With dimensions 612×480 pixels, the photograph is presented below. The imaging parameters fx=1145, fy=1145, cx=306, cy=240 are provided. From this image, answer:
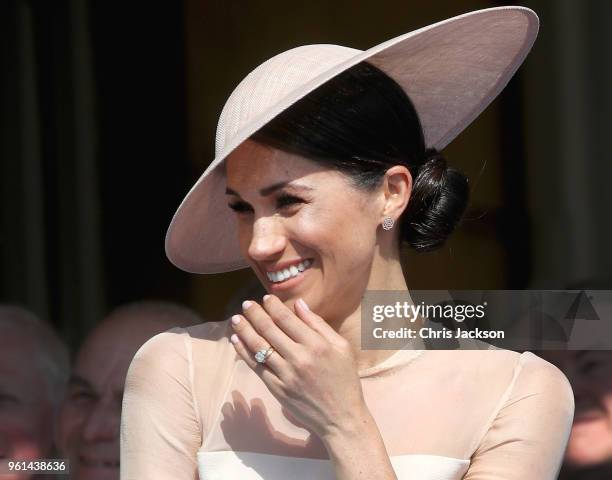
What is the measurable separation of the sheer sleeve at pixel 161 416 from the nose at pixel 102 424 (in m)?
0.59

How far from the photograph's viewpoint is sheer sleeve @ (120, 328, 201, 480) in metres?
1.65

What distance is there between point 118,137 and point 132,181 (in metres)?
0.10

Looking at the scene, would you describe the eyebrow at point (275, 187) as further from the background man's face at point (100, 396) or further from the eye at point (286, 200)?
the background man's face at point (100, 396)

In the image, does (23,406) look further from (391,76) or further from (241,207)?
(391,76)

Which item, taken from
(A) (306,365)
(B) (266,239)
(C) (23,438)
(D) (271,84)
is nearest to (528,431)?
(A) (306,365)

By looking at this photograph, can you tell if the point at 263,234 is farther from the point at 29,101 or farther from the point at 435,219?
the point at 29,101

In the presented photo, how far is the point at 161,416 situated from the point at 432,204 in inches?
20.6

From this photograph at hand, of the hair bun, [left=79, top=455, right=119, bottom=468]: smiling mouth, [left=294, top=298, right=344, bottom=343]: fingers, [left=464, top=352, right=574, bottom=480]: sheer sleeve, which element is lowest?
[left=79, top=455, right=119, bottom=468]: smiling mouth

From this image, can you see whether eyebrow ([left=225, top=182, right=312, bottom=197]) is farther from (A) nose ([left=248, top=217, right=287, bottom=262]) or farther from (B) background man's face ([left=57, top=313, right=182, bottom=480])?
(B) background man's face ([left=57, top=313, right=182, bottom=480])

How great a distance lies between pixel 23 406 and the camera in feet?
7.68

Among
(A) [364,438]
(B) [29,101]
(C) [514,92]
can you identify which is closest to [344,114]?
(A) [364,438]

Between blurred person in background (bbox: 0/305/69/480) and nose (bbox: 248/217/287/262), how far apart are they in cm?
90

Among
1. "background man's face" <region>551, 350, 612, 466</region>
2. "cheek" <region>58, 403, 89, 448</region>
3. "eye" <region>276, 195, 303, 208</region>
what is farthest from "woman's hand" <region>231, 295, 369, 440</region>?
"cheek" <region>58, 403, 89, 448</region>

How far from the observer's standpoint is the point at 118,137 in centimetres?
238
